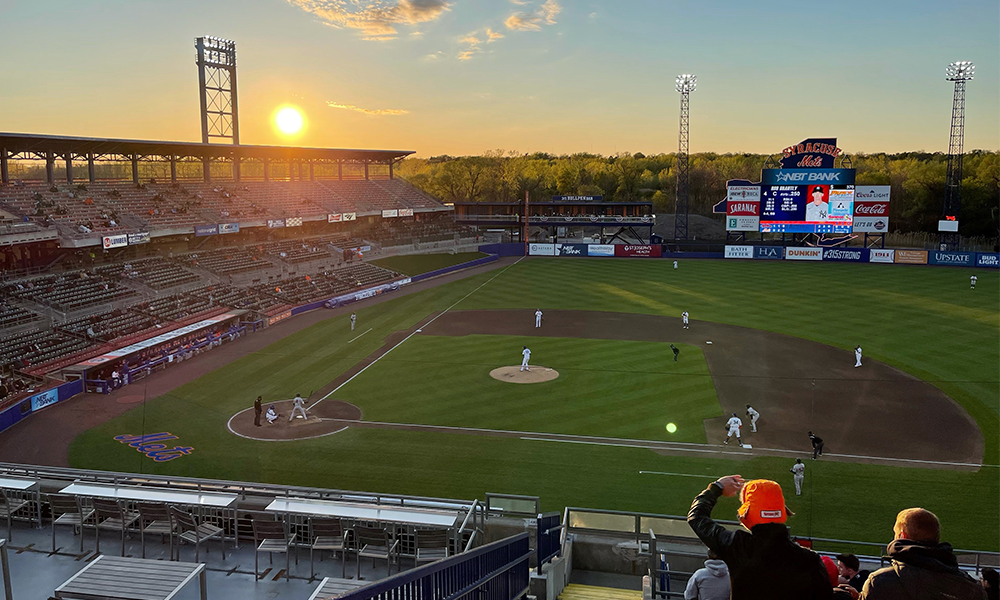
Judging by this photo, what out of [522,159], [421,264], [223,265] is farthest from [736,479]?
[522,159]

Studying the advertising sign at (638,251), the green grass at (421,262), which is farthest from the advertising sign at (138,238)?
the advertising sign at (638,251)

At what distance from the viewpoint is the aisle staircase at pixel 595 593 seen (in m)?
8.85

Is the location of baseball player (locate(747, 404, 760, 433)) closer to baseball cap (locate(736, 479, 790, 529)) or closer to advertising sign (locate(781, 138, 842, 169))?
baseball cap (locate(736, 479, 790, 529))

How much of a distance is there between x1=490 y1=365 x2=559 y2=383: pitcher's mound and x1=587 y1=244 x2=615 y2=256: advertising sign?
47.5m

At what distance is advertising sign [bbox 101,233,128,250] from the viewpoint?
40819 mm

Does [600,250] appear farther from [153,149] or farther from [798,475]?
[798,475]

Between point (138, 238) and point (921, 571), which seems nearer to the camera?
point (921, 571)

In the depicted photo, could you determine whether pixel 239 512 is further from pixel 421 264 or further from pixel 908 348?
pixel 421 264

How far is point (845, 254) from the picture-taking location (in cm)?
6994

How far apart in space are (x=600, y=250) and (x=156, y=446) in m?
60.3

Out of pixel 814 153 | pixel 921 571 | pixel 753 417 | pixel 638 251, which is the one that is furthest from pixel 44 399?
pixel 814 153

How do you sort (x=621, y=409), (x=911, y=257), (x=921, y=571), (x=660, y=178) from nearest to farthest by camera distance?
(x=921, y=571) < (x=621, y=409) < (x=911, y=257) < (x=660, y=178)

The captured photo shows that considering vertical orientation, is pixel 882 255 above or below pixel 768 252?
below

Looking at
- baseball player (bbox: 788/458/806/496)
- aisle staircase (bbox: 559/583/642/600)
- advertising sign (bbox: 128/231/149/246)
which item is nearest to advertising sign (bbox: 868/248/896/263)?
baseball player (bbox: 788/458/806/496)
